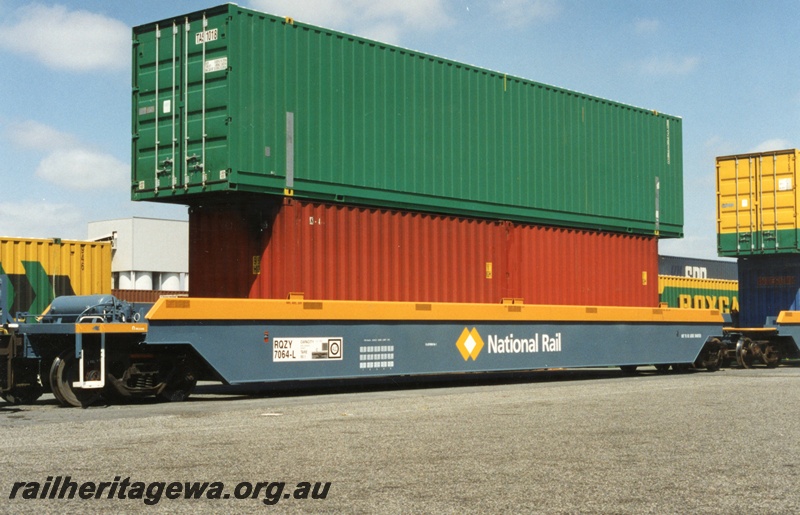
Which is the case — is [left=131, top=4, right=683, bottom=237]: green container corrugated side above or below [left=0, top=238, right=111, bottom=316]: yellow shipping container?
above

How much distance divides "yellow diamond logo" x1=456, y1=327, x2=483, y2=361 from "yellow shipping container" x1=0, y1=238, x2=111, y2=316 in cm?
841

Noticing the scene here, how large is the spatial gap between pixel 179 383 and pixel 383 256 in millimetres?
4191

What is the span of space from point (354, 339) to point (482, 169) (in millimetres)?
4665

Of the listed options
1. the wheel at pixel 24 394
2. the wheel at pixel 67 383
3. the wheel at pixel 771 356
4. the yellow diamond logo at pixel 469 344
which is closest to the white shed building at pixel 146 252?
the wheel at pixel 771 356

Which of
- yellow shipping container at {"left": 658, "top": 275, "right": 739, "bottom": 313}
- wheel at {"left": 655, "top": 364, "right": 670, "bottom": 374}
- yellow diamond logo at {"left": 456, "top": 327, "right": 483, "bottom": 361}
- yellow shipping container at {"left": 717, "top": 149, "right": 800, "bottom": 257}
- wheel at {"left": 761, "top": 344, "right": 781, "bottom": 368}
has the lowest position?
wheel at {"left": 655, "top": 364, "right": 670, "bottom": 374}

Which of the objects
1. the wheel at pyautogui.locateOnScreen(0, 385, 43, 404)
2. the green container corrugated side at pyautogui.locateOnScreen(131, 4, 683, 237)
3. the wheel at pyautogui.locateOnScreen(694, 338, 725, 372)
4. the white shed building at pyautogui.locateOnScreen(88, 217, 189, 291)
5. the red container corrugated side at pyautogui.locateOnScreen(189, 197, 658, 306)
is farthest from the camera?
the white shed building at pyautogui.locateOnScreen(88, 217, 189, 291)

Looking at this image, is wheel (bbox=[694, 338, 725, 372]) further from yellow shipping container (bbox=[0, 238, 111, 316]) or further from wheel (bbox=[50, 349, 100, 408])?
wheel (bbox=[50, 349, 100, 408])

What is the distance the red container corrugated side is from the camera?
1517 cm

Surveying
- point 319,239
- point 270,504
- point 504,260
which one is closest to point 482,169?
point 504,260

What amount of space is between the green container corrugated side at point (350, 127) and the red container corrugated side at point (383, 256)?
329 mm

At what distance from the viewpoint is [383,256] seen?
16.4 meters

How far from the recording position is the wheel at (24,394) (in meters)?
14.0

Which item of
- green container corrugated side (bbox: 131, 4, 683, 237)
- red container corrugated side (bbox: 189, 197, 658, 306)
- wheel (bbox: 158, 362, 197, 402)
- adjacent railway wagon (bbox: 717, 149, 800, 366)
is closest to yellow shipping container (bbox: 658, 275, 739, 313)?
adjacent railway wagon (bbox: 717, 149, 800, 366)

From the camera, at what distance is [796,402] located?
44.6ft
